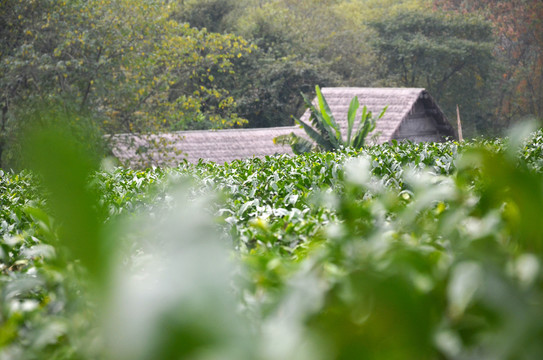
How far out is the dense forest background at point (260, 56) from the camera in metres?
14.8

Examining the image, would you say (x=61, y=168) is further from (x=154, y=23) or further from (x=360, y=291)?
(x=154, y=23)

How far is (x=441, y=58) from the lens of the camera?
31969 mm

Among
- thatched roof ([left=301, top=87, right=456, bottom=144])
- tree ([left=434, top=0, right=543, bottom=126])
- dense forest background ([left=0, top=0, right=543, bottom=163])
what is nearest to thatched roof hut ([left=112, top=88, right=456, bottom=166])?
thatched roof ([left=301, top=87, right=456, bottom=144])

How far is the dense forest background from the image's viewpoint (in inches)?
582

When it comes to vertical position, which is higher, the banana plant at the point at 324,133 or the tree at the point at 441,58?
the banana plant at the point at 324,133

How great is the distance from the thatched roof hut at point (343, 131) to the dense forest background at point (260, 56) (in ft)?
2.81

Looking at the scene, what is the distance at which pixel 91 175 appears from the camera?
46 centimetres

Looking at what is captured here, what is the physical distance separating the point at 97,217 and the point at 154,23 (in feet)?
52.2

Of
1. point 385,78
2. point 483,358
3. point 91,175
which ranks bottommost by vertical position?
point 385,78

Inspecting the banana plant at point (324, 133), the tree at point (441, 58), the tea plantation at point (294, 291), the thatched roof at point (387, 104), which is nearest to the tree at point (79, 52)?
the banana plant at point (324, 133)

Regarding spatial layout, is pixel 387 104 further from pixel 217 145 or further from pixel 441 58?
pixel 441 58

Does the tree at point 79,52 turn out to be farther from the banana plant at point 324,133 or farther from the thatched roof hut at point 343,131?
the banana plant at point 324,133

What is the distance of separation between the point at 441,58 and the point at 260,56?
30.0ft

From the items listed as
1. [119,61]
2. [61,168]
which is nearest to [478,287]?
[61,168]
